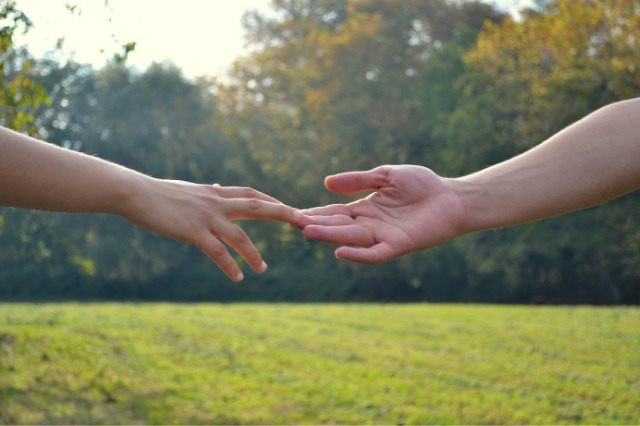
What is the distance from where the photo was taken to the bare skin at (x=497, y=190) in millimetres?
2672

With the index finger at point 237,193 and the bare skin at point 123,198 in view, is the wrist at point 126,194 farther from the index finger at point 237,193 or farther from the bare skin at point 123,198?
the index finger at point 237,193

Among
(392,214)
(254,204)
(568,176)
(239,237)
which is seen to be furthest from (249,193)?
(568,176)

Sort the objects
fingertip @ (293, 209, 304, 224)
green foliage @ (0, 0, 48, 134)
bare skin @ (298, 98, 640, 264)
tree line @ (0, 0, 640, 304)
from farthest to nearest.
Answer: tree line @ (0, 0, 640, 304), green foliage @ (0, 0, 48, 134), bare skin @ (298, 98, 640, 264), fingertip @ (293, 209, 304, 224)

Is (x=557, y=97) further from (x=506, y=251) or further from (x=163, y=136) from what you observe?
(x=163, y=136)

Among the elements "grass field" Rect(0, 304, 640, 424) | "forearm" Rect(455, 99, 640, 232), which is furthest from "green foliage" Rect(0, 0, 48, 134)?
"forearm" Rect(455, 99, 640, 232)

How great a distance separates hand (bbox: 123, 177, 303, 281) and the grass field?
348cm

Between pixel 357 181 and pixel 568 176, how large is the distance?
0.91 meters

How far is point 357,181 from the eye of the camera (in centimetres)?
283

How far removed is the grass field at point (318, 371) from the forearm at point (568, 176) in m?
3.18

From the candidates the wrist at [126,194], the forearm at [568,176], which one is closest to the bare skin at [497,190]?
the forearm at [568,176]

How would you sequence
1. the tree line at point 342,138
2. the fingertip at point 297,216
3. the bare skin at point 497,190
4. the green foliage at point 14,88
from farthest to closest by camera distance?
1. the tree line at point 342,138
2. the green foliage at point 14,88
3. the bare skin at point 497,190
4. the fingertip at point 297,216

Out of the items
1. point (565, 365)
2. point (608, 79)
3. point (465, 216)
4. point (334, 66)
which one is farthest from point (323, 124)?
point (465, 216)

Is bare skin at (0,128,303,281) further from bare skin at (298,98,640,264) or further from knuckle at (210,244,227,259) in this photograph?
bare skin at (298,98,640,264)

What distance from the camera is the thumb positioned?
9.09 feet
